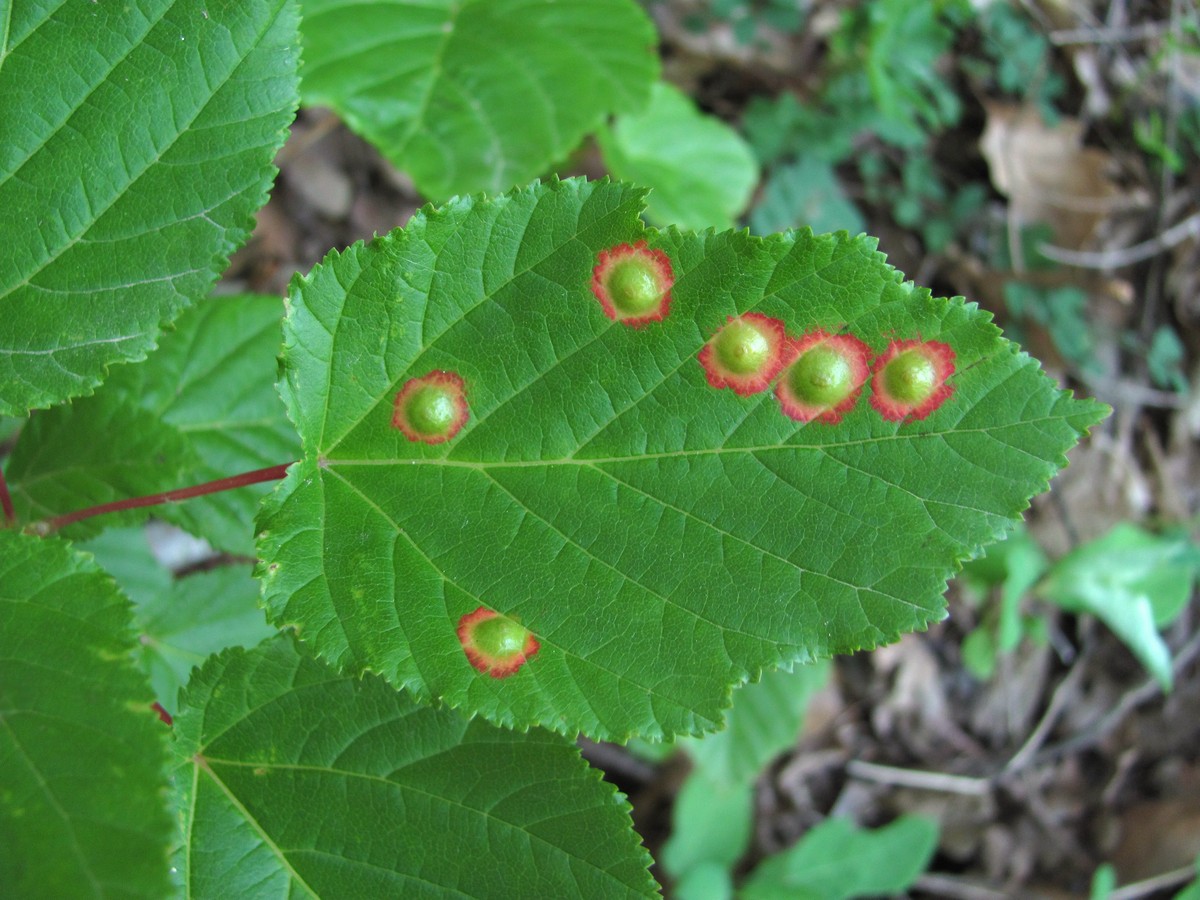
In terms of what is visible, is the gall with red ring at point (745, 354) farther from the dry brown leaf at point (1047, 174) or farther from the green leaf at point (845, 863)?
the dry brown leaf at point (1047, 174)

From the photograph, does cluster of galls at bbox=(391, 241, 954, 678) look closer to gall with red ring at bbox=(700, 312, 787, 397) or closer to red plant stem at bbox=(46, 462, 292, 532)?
gall with red ring at bbox=(700, 312, 787, 397)

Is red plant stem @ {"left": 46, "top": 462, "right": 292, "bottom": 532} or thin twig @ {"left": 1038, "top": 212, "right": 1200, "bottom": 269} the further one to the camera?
thin twig @ {"left": 1038, "top": 212, "right": 1200, "bottom": 269}

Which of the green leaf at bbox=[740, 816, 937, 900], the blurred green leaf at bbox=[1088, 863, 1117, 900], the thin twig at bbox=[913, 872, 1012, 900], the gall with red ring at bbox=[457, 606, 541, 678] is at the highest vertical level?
the gall with red ring at bbox=[457, 606, 541, 678]

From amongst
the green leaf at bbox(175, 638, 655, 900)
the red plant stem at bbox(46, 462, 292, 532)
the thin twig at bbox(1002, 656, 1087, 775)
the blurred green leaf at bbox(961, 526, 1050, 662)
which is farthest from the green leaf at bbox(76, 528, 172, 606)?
the thin twig at bbox(1002, 656, 1087, 775)

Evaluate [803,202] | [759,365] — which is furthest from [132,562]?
[803,202]

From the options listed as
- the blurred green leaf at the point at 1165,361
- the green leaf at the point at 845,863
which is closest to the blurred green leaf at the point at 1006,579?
the green leaf at the point at 845,863

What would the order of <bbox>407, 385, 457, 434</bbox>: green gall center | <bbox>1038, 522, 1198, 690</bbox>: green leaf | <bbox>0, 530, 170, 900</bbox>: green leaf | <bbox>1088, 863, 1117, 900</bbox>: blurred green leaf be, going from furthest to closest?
<bbox>1038, 522, 1198, 690</bbox>: green leaf → <bbox>1088, 863, 1117, 900</bbox>: blurred green leaf → <bbox>407, 385, 457, 434</bbox>: green gall center → <bbox>0, 530, 170, 900</bbox>: green leaf

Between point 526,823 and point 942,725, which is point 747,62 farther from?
point 526,823
